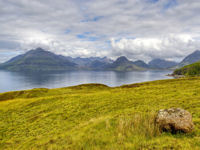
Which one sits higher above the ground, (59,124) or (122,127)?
(122,127)

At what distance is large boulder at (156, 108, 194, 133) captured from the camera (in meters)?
11.4

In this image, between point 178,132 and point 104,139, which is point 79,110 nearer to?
point 104,139

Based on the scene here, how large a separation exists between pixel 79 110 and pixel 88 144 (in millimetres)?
18596

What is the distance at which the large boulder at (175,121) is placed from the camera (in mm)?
11391

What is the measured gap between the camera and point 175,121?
1169 cm

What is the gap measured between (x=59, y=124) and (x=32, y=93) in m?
48.2

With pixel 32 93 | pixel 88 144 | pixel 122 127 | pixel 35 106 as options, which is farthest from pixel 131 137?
pixel 32 93

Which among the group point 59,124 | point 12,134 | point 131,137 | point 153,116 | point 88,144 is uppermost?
point 153,116

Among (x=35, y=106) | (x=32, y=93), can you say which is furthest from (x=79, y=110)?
(x=32, y=93)

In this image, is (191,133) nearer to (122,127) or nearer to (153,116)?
(153,116)

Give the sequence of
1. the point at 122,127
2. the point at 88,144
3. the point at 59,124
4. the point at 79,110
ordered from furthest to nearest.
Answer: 1. the point at 79,110
2. the point at 59,124
3. the point at 122,127
4. the point at 88,144

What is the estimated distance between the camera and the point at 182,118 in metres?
11.7

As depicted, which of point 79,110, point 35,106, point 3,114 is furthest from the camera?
point 35,106

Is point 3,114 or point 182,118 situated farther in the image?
point 3,114
